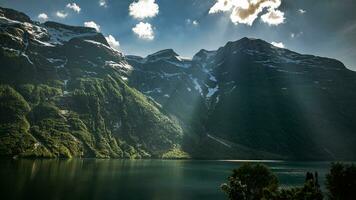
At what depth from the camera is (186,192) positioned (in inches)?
5017

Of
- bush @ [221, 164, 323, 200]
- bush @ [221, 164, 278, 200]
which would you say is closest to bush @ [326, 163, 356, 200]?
bush @ [221, 164, 323, 200]

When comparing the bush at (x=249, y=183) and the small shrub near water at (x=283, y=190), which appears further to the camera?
the bush at (x=249, y=183)

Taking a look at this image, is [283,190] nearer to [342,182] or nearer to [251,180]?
[342,182]

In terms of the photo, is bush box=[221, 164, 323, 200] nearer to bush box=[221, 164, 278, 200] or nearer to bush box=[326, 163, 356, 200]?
bush box=[221, 164, 278, 200]

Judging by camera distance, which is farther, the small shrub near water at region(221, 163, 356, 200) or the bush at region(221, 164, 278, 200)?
the bush at region(221, 164, 278, 200)

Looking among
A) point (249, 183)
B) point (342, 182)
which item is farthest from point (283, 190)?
point (249, 183)

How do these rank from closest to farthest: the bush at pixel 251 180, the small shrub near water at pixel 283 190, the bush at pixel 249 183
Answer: the small shrub near water at pixel 283 190 → the bush at pixel 249 183 → the bush at pixel 251 180

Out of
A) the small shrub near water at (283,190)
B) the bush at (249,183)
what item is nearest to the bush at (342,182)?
the small shrub near water at (283,190)

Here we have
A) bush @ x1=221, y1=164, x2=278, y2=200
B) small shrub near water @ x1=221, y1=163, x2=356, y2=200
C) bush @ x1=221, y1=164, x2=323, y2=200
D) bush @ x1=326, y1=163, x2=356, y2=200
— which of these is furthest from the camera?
bush @ x1=221, y1=164, x2=278, y2=200

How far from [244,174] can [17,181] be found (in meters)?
84.3

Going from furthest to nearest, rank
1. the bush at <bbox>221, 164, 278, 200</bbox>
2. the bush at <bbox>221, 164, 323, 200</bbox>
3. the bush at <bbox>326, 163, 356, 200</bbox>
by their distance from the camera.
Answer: the bush at <bbox>221, 164, 278, 200</bbox>
the bush at <bbox>221, 164, 323, 200</bbox>
the bush at <bbox>326, 163, 356, 200</bbox>

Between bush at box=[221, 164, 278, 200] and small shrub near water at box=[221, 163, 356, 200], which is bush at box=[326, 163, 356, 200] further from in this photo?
bush at box=[221, 164, 278, 200]

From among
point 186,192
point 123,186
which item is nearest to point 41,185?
point 123,186

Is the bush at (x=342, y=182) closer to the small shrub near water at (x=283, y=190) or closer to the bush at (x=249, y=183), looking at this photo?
the small shrub near water at (x=283, y=190)
